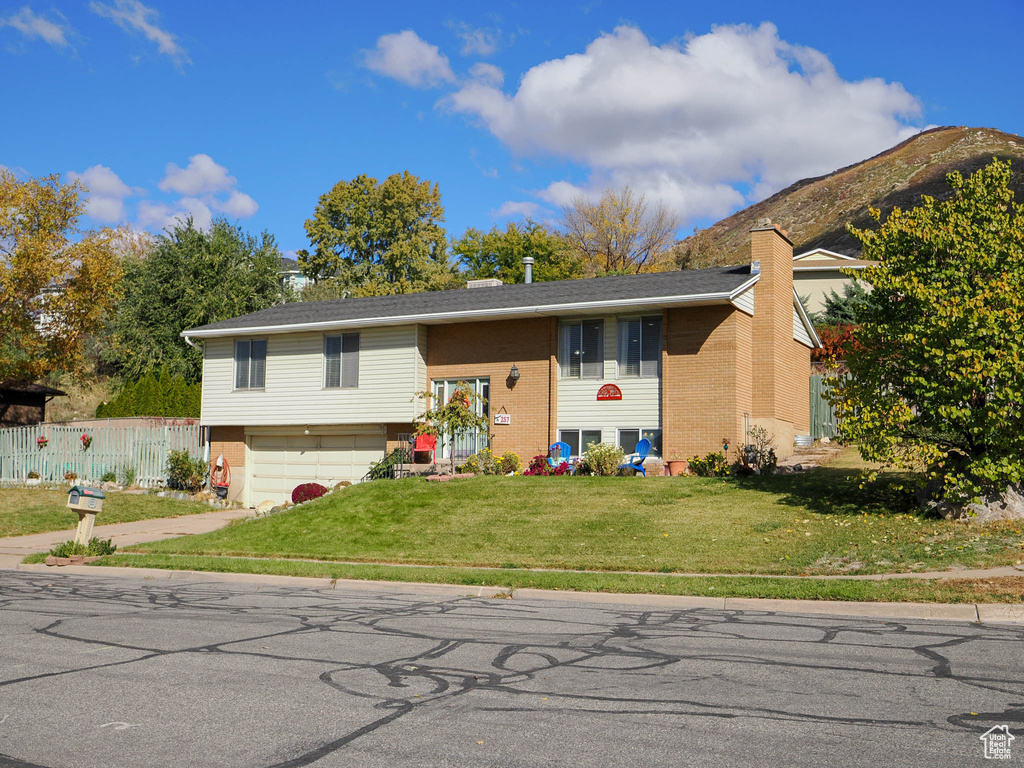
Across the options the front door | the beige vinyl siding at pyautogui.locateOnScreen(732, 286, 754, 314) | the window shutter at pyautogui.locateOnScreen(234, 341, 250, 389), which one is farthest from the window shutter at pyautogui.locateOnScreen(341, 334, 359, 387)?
the beige vinyl siding at pyautogui.locateOnScreen(732, 286, 754, 314)

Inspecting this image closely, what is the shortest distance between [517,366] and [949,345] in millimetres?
13435

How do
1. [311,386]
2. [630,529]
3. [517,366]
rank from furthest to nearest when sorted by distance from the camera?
1. [311,386]
2. [517,366]
3. [630,529]

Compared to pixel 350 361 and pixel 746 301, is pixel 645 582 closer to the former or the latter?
pixel 746 301

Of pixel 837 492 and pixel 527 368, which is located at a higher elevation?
pixel 527 368

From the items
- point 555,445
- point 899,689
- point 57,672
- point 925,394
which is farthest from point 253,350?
point 899,689

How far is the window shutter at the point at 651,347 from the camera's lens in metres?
24.7

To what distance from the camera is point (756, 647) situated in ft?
27.5

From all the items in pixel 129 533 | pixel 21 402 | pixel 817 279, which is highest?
pixel 817 279

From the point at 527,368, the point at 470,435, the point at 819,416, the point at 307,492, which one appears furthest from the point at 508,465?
the point at 819,416

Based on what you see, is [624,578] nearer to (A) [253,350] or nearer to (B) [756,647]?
(B) [756,647]

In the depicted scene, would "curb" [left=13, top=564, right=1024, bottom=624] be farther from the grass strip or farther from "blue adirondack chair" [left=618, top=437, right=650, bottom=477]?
"blue adirondack chair" [left=618, top=437, right=650, bottom=477]

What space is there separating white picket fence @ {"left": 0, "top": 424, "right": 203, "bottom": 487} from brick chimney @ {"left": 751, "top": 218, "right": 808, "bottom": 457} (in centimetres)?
1850

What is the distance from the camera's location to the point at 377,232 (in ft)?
196

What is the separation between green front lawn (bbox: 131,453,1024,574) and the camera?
1372 cm
